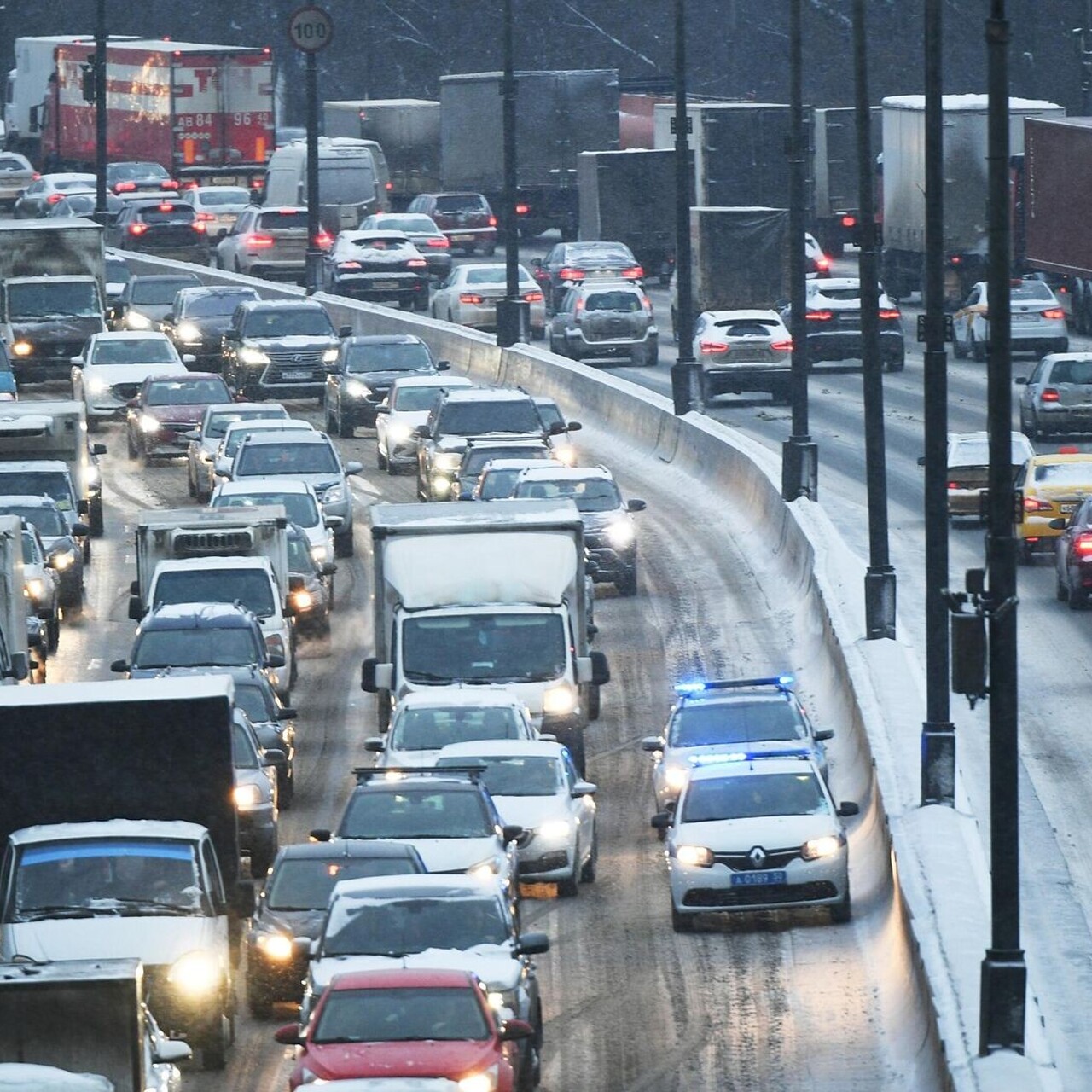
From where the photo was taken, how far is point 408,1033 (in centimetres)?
1558

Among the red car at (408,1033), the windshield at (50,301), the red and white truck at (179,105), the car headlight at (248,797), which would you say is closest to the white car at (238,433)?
the windshield at (50,301)

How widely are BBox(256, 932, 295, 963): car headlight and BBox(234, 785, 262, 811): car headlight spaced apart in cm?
404

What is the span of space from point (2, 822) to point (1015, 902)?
686 centimetres

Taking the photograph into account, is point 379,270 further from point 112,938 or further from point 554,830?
point 112,938

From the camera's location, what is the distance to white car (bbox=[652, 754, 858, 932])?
21.6m

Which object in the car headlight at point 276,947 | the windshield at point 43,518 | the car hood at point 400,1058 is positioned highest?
the windshield at point 43,518

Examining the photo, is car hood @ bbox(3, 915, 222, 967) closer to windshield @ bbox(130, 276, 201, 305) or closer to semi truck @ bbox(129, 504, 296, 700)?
semi truck @ bbox(129, 504, 296, 700)

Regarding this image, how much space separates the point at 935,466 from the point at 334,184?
165 ft

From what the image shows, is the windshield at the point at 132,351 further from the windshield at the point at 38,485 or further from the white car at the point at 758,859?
the white car at the point at 758,859

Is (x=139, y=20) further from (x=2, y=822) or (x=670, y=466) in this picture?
(x=2, y=822)

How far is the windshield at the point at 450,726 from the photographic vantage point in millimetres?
24641

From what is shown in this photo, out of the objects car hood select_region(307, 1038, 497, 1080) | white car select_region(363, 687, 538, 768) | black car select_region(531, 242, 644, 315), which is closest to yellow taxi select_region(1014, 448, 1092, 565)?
white car select_region(363, 687, 538, 768)

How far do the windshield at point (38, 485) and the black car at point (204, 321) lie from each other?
17.0 meters

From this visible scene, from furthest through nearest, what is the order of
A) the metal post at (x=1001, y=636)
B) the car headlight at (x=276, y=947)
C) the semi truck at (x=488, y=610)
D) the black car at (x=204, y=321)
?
1. the black car at (x=204, y=321)
2. the semi truck at (x=488, y=610)
3. the car headlight at (x=276, y=947)
4. the metal post at (x=1001, y=636)
